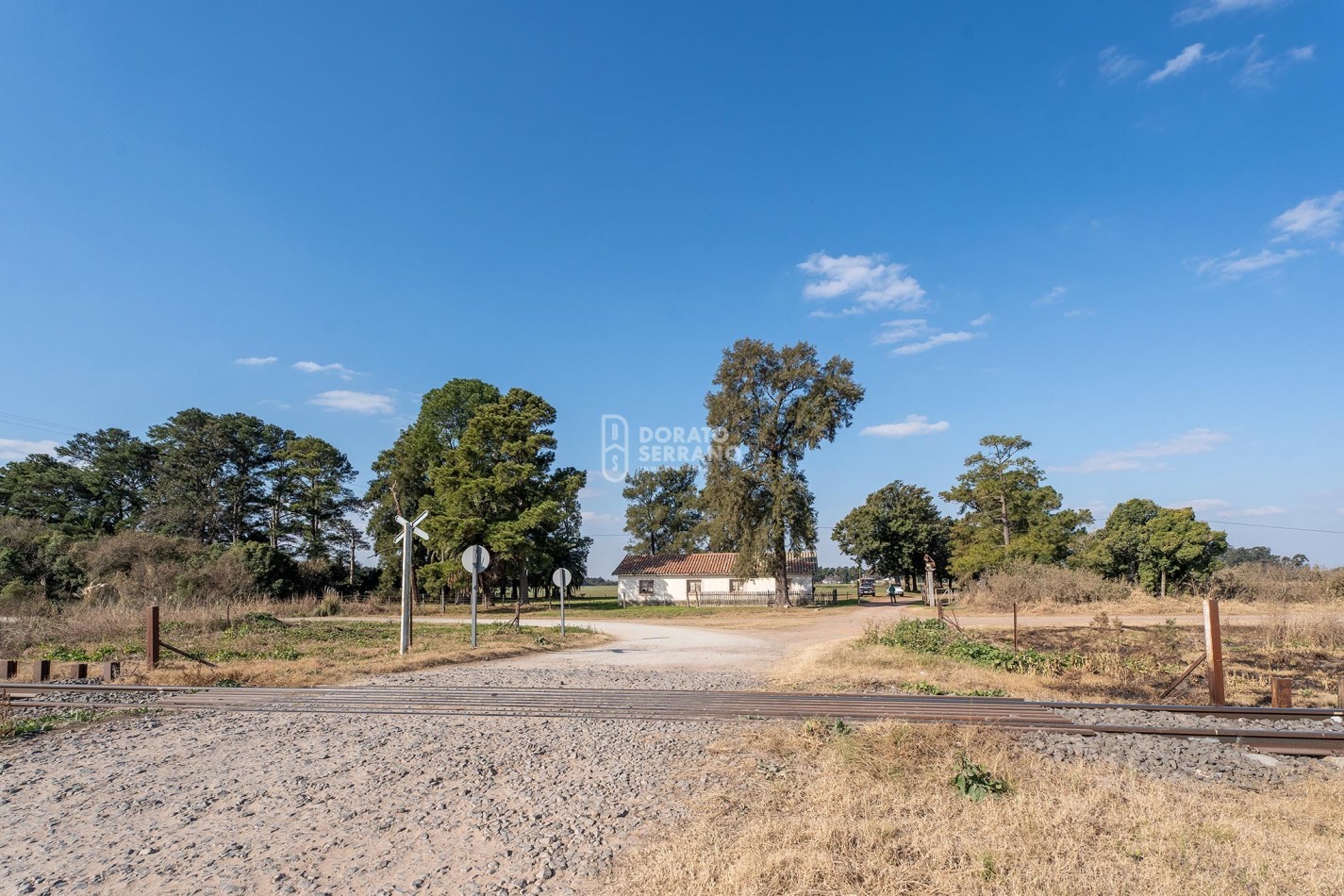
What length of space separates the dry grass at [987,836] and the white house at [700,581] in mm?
49206

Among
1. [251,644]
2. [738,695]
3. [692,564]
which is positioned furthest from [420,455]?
[738,695]

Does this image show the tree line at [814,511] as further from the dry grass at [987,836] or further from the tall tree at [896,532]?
the dry grass at [987,836]

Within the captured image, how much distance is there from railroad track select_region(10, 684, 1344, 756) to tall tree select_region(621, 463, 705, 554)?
73.5 metres

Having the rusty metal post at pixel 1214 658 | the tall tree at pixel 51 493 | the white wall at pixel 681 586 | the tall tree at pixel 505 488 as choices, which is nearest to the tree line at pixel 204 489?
the tall tree at pixel 51 493

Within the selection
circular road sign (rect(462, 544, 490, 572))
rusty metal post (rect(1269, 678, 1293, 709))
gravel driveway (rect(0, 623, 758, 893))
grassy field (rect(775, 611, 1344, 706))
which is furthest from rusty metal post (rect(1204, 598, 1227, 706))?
circular road sign (rect(462, 544, 490, 572))

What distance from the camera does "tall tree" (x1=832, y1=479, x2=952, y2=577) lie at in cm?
6969

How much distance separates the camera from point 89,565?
109 ft

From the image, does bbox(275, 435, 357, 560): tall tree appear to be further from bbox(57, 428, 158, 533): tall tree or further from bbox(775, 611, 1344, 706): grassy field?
bbox(775, 611, 1344, 706): grassy field

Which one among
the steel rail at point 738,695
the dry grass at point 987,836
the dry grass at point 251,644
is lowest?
the dry grass at point 251,644

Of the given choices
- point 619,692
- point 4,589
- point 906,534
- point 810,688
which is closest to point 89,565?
point 4,589

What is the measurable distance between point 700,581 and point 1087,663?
152ft

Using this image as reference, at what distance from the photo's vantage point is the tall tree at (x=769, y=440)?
44312 millimetres

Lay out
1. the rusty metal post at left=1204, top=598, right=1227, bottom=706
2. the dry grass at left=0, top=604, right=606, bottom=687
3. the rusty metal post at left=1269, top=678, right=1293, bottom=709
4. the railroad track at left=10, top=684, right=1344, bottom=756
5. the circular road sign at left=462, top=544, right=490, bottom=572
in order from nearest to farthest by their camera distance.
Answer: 1. the railroad track at left=10, top=684, right=1344, bottom=756
2. the rusty metal post at left=1269, top=678, right=1293, bottom=709
3. the rusty metal post at left=1204, top=598, right=1227, bottom=706
4. the dry grass at left=0, top=604, right=606, bottom=687
5. the circular road sign at left=462, top=544, right=490, bottom=572

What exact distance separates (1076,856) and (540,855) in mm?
3372
